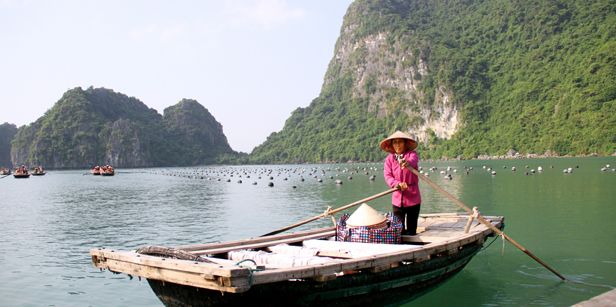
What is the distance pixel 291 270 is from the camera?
608cm

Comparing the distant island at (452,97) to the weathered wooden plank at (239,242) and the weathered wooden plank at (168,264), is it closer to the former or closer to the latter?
the weathered wooden plank at (239,242)

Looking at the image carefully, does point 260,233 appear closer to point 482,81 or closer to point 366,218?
point 366,218

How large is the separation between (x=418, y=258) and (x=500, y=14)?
168933 millimetres

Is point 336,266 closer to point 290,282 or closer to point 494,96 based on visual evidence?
point 290,282

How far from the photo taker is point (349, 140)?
174 metres

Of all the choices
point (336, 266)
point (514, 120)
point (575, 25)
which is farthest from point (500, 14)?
point (336, 266)

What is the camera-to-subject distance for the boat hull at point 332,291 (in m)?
6.19

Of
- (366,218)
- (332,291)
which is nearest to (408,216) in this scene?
(366,218)

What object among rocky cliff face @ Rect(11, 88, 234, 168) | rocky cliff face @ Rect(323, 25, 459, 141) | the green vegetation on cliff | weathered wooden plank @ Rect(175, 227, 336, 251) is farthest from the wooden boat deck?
rocky cliff face @ Rect(11, 88, 234, 168)

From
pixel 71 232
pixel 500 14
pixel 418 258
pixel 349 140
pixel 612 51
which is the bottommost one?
pixel 71 232

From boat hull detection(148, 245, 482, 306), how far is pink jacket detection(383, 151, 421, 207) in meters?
1.63

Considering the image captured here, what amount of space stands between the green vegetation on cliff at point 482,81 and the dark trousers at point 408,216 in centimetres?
8929

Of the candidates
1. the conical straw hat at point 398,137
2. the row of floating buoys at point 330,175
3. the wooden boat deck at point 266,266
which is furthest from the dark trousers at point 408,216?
the row of floating buoys at point 330,175

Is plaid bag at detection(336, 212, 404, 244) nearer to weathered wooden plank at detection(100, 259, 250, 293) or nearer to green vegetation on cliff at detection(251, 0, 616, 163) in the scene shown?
weathered wooden plank at detection(100, 259, 250, 293)
